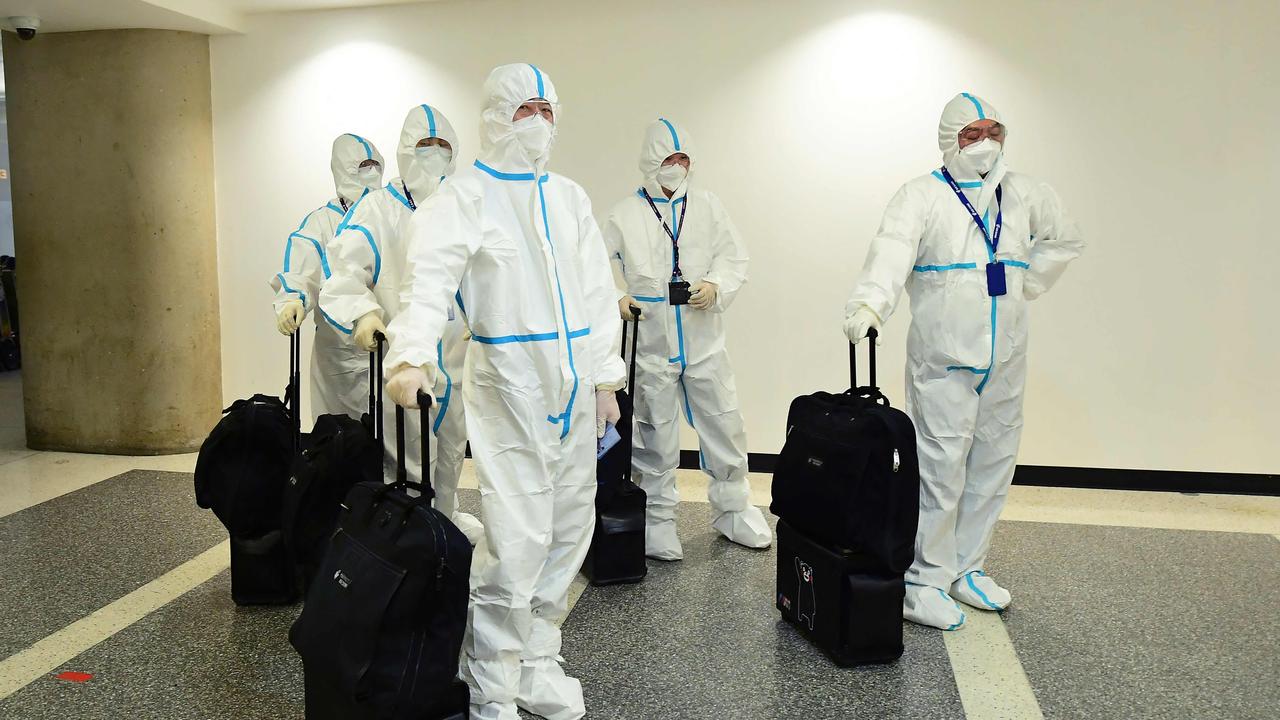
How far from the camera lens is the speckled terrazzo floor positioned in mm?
2418

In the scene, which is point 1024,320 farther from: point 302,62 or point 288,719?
point 302,62

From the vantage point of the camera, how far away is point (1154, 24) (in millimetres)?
4281

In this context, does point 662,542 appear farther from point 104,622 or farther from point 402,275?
point 104,622

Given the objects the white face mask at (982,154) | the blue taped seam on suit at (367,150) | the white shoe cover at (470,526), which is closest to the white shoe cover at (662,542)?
the white shoe cover at (470,526)

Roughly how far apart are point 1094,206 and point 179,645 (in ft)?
13.8

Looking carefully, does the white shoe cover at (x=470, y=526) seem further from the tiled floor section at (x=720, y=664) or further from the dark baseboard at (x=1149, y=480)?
the dark baseboard at (x=1149, y=480)

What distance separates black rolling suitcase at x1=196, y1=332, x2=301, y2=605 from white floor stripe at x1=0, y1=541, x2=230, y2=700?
0.31 metres

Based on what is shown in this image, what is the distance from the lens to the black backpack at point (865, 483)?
2.54 m

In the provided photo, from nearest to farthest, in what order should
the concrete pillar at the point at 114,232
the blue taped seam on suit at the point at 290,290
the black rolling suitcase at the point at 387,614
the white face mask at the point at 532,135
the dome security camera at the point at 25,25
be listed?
the black rolling suitcase at the point at 387,614 < the white face mask at the point at 532,135 < the blue taped seam on suit at the point at 290,290 < the dome security camera at the point at 25,25 < the concrete pillar at the point at 114,232

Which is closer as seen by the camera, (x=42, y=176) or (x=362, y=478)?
(x=362, y=478)

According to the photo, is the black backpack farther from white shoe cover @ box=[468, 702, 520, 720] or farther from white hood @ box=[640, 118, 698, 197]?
white hood @ box=[640, 118, 698, 197]

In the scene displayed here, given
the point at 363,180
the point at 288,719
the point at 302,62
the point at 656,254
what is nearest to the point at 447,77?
the point at 302,62

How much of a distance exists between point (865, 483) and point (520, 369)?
100 cm

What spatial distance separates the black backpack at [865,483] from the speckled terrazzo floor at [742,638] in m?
0.36
